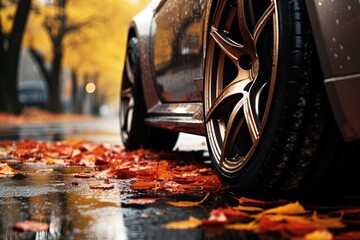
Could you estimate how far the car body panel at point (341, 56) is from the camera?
1918 millimetres

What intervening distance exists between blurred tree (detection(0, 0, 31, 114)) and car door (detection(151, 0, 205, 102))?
41.5ft

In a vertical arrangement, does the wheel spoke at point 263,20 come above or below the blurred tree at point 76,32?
below

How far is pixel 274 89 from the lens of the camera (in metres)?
2.19

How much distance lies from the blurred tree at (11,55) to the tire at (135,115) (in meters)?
11.6

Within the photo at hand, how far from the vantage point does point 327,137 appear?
7.02 ft

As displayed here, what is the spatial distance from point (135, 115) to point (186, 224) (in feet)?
10.2

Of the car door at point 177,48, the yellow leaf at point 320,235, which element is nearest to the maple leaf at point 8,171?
the car door at point 177,48

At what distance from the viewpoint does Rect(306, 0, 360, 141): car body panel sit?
1.92 meters

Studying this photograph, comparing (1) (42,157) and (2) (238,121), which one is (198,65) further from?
(1) (42,157)

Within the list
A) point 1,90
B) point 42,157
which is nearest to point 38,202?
point 42,157

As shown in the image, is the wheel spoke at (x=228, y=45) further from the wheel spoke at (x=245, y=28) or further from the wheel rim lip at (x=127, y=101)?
the wheel rim lip at (x=127, y=101)

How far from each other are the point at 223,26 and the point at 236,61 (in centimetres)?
25

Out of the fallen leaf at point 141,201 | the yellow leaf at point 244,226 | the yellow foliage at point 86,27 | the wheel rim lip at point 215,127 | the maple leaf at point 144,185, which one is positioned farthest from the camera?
the yellow foliage at point 86,27

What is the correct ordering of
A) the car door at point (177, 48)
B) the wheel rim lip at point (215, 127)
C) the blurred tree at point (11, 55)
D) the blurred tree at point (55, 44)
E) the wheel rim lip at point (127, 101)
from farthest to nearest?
the blurred tree at point (55, 44)
the blurred tree at point (11, 55)
the wheel rim lip at point (127, 101)
the car door at point (177, 48)
the wheel rim lip at point (215, 127)
